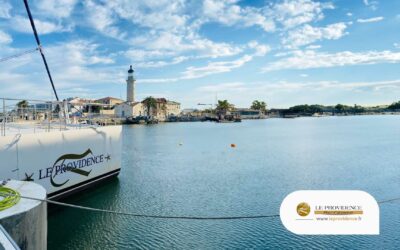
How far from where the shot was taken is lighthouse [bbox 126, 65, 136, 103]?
13848 centimetres

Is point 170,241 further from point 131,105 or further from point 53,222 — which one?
point 131,105

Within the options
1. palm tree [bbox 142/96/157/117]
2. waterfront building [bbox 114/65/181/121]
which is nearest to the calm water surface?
waterfront building [bbox 114/65/181/121]

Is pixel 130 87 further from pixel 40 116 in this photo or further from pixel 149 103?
pixel 40 116

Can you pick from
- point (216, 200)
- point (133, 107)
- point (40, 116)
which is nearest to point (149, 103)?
point (133, 107)

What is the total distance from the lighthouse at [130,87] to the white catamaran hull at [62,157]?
123 metres

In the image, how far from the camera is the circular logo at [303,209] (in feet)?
23.2

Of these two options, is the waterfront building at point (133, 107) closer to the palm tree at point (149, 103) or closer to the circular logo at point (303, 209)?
the palm tree at point (149, 103)

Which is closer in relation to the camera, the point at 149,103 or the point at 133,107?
the point at 133,107

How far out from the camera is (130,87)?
465ft

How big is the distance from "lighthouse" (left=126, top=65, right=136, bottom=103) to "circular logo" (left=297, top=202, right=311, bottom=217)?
137 m

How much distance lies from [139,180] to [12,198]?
48.5 feet

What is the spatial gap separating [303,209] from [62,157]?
37.7ft

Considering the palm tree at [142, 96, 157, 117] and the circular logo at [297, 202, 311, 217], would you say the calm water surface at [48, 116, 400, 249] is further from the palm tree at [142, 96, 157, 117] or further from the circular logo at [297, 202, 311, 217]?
the palm tree at [142, 96, 157, 117]

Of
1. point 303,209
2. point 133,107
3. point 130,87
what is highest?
point 130,87
